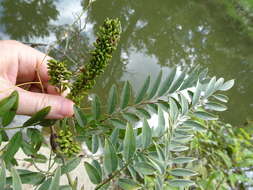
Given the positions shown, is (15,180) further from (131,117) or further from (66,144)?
(131,117)

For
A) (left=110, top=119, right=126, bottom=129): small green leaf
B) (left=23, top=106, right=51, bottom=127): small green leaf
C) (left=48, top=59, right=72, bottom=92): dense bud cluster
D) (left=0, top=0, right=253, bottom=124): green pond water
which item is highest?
(left=0, top=0, right=253, bottom=124): green pond water

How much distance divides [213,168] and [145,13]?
15.5 ft

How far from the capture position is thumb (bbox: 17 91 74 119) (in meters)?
0.89

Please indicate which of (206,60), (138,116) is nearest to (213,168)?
(138,116)

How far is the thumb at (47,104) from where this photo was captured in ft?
2.91

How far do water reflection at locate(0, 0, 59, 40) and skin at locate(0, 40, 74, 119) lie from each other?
323cm

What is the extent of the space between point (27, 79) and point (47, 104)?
459 mm

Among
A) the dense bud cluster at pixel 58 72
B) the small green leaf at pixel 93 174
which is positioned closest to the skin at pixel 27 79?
the dense bud cluster at pixel 58 72

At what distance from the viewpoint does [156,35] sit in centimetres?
581

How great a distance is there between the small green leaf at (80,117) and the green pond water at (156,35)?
2914 millimetres

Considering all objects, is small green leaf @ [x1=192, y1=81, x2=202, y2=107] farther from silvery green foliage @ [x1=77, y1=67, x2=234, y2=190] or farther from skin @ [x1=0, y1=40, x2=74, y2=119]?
skin @ [x1=0, y1=40, x2=74, y2=119]

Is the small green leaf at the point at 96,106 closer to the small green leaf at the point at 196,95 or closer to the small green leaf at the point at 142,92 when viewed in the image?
the small green leaf at the point at 142,92

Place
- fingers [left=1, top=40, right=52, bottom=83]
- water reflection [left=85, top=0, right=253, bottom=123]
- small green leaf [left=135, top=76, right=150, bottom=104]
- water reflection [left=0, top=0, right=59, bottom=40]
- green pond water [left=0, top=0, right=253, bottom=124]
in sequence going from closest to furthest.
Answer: small green leaf [left=135, top=76, right=150, bottom=104] → fingers [left=1, top=40, right=52, bottom=83] → water reflection [left=0, top=0, right=59, bottom=40] → green pond water [left=0, top=0, right=253, bottom=124] → water reflection [left=85, top=0, right=253, bottom=123]

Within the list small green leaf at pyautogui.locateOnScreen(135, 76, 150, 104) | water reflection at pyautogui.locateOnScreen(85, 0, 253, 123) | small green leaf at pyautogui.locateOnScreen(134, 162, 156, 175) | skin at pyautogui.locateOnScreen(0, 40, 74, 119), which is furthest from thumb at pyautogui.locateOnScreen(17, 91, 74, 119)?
water reflection at pyautogui.locateOnScreen(85, 0, 253, 123)
